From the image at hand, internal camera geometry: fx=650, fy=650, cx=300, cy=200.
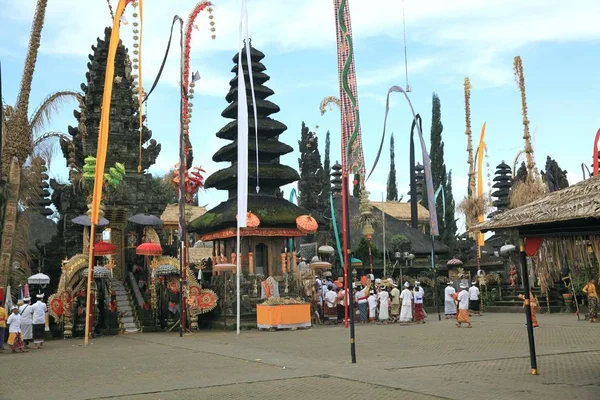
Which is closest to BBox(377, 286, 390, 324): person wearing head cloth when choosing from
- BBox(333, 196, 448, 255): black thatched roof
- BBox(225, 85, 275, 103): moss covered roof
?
BBox(225, 85, 275, 103): moss covered roof

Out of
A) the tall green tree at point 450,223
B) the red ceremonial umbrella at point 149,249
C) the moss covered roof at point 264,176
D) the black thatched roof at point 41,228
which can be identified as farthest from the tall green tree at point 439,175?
the red ceremonial umbrella at point 149,249

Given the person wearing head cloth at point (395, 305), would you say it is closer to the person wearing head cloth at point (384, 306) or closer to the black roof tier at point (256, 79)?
the person wearing head cloth at point (384, 306)

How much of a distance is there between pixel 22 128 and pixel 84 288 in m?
6.32

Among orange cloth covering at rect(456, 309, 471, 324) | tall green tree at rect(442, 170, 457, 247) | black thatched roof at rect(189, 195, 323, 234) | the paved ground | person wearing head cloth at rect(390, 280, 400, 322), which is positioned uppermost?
tall green tree at rect(442, 170, 457, 247)

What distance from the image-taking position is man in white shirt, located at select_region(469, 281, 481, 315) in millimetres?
28516

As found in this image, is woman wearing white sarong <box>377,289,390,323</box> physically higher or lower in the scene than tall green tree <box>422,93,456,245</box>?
Answer: lower

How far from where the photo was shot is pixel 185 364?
14.6 m

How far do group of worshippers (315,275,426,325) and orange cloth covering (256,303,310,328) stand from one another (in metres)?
2.10

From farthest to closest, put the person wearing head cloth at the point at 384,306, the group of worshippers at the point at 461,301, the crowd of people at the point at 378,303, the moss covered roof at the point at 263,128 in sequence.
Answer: the moss covered roof at the point at 263,128 < the person wearing head cloth at the point at 384,306 < the crowd of people at the point at 378,303 < the group of worshippers at the point at 461,301

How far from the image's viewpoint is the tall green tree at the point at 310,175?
4900 centimetres

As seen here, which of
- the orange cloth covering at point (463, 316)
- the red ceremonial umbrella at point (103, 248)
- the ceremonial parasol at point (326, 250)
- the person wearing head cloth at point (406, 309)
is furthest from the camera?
the ceremonial parasol at point (326, 250)

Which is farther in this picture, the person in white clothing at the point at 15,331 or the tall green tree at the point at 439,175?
the tall green tree at the point at 439,175

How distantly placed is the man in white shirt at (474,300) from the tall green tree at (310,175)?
18.3m

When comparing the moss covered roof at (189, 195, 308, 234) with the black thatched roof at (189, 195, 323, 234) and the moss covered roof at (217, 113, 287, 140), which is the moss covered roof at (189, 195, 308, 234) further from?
the moss covered roof at (217, 113, 287, 140)
